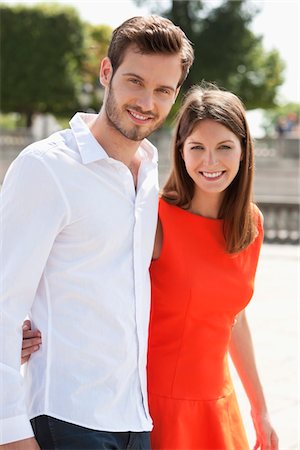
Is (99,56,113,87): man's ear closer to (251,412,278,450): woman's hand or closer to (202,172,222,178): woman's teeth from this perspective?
(202,172,222,178): woman's teeth

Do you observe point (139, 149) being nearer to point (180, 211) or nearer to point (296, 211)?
point (180, 211)

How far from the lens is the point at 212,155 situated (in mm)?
2791

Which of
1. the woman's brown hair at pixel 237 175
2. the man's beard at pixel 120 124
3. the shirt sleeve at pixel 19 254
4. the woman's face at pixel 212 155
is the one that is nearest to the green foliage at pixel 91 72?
the woman's brown hair at pixel 237 175

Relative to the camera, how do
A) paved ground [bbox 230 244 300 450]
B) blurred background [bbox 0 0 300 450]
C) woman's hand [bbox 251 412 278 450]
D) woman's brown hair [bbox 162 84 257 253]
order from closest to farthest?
woman's brown hair [bbox 162 84 257 253] < woman's hand [bbox 251 412 278 450] < paved ground [bbox 230 244 300 450] < blurred background [bbox 0 0 300 450]

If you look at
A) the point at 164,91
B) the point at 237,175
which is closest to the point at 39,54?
the point at 237,175

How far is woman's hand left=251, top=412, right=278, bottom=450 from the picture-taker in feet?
9.73

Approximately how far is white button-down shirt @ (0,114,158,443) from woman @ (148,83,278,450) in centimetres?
36

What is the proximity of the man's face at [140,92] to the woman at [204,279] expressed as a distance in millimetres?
415

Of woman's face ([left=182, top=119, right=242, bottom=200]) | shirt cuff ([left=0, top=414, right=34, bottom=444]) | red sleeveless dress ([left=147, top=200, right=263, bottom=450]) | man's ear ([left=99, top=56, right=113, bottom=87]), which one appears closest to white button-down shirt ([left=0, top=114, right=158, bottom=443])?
shirt cuff ([left=0, top=414, right=34, bottom=444])

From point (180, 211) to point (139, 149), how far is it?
0.99ft

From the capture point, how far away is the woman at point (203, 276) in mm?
2688

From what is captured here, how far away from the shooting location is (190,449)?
2.73 metres

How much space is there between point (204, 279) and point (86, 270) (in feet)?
1.93

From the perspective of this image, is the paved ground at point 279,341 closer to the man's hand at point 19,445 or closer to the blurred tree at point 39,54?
the man's hand at point 19,445
